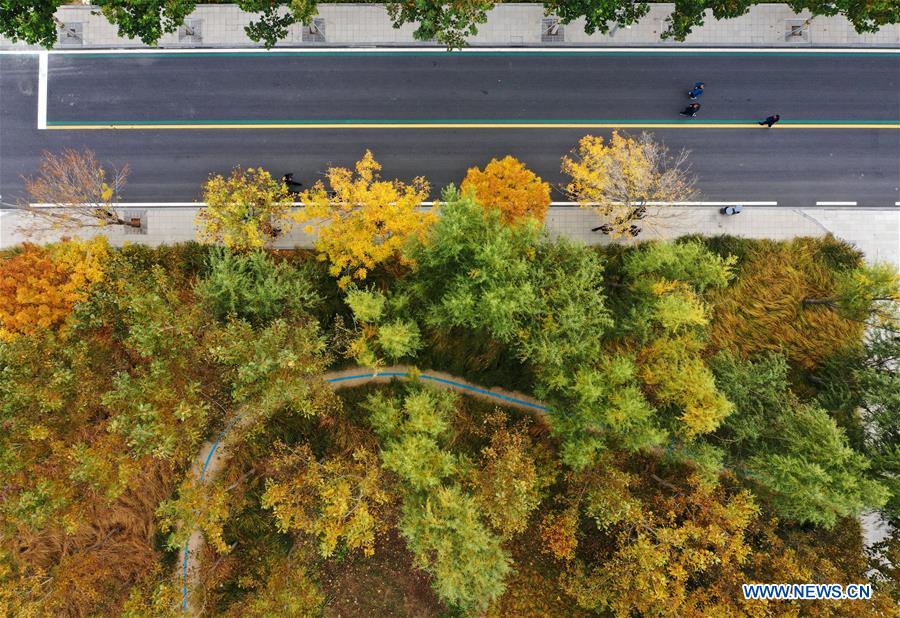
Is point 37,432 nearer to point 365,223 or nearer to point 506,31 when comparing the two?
point 365,223

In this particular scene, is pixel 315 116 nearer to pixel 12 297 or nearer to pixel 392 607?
pixel 12 297

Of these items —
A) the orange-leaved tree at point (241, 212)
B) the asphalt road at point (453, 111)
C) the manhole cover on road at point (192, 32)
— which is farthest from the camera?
the asphalt road at point (453, 111)

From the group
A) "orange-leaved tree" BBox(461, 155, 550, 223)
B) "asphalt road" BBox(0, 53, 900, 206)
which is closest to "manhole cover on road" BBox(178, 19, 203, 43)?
"asphalt road" BBox(0, 53, 900, 206)

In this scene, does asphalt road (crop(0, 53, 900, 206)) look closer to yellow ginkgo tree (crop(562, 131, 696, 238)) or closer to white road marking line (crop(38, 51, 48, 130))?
white road marking line (crop(38, 51, 48, 130))

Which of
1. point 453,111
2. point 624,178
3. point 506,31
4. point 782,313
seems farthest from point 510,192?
point 782,313

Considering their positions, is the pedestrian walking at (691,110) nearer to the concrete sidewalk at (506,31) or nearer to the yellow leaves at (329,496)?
the concrete sidewalk at (506,31)

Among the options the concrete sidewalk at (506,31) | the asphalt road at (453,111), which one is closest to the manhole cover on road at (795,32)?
the concrete sidewalk at (506,31)
